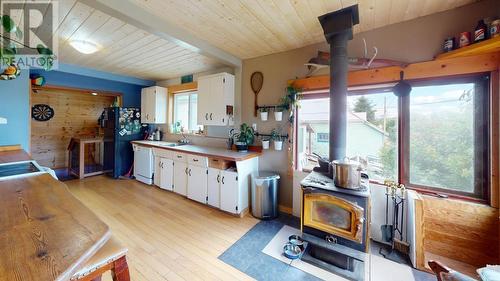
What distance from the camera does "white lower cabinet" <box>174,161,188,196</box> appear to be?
3242mm

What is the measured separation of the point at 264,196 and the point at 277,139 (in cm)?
82

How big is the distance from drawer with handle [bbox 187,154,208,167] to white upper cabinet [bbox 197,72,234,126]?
0.62 m

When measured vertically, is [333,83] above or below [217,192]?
above

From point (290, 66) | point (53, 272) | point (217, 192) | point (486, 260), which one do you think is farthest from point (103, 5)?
point (486, 260)

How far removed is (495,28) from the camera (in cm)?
156

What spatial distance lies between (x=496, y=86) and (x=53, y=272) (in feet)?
9.73

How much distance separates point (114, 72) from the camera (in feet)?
13.7

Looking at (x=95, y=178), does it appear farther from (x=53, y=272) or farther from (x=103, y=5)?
(x=53, y=272)

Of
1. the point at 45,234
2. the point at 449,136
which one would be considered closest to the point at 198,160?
the point at 45,234

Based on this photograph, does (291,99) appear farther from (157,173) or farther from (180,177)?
(157,173)

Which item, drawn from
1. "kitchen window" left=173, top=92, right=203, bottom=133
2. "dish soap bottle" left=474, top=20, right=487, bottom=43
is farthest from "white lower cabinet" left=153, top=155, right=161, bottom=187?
"dish soap bottle" left=474, top=20, right=487, bottom=43

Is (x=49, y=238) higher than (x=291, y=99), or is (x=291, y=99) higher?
(x=291, y=99)

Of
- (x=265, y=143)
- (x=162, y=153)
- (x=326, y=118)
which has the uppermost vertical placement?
(x=326, y=118)

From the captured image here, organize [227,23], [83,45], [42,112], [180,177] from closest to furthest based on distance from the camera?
[227,23], [83,45], [180,177], [42,112]
